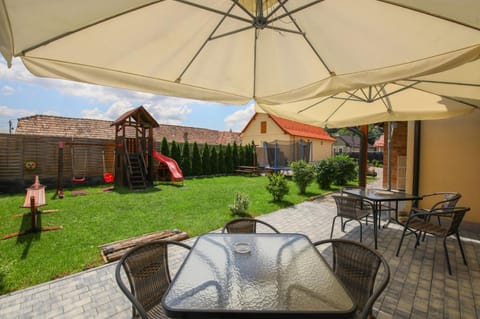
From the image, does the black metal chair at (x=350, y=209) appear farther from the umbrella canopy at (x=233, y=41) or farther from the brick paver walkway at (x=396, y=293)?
the umbrella canopy at (x=233, y=41)

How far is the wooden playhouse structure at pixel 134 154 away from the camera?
9609 mm

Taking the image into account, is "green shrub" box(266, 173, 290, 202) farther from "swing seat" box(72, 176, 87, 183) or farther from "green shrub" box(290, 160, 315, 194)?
"swing seat" box(72, 176, 87, 183)

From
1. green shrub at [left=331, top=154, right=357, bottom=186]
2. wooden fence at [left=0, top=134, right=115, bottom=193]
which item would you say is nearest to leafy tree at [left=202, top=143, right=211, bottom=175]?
wooden fence at [left=0, top=134, right=115, bottom=193]

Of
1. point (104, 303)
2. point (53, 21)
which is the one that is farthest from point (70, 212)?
point (53, 21)

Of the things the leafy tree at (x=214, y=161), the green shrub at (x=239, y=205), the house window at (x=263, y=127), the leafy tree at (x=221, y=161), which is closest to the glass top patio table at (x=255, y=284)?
the green shrub at (x=239, y=205)

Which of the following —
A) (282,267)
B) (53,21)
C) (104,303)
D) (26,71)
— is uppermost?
(53,21)

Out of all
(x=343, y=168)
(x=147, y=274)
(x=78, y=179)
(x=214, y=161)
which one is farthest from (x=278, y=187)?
(x=214, y=161)

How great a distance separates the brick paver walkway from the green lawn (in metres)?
0.37

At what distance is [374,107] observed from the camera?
4715mm

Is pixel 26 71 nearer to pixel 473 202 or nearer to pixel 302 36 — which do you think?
pixel 302 36

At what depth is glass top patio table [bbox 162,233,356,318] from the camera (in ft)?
3.81

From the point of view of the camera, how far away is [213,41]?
2.56 m

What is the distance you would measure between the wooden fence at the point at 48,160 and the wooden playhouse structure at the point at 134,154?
30.6 inches

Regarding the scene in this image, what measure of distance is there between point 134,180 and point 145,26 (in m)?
8.50
